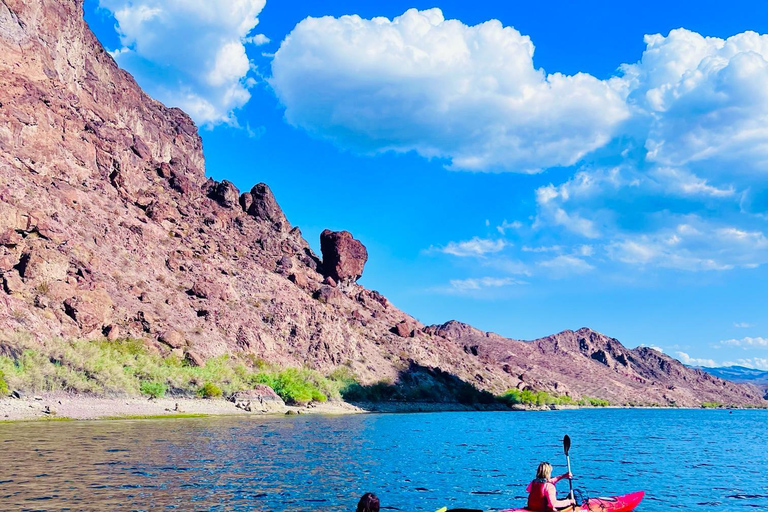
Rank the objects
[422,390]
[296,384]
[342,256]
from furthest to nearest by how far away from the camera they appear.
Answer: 1. [342,256]
2. [422,390]
3. [296,384]

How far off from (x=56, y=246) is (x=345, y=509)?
71.3 metres

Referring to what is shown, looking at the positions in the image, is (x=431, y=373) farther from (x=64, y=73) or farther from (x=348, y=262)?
(x=64, y=73)

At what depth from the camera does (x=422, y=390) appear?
117 metres

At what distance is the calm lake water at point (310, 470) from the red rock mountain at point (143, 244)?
29495 millimetres

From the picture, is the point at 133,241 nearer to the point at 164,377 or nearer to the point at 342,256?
the point at 164,377

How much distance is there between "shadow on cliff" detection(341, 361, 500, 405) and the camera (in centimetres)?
10519

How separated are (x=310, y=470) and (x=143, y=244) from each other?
75869 millimetres

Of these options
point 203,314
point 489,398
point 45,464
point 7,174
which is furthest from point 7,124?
point 489,398

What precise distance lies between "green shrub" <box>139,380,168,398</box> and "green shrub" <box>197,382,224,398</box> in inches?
228

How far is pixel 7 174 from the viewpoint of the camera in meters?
81.1

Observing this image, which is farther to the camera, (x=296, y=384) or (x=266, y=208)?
(x=266, y=208)

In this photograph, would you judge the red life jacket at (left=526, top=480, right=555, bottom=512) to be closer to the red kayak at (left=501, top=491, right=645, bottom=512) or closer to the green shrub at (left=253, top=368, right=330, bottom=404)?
the red kayak at (left=501, top=491, right=645, bottom=512)

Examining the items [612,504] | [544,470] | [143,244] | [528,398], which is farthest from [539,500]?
[528,398]

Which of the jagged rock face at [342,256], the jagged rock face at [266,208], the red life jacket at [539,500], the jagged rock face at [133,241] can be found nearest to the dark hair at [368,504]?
the red life jacket at [539,500]
